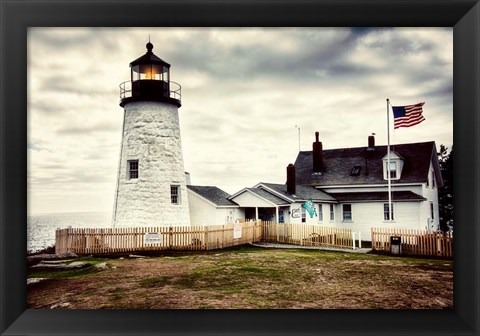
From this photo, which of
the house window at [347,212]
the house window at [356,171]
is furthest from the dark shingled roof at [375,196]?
the house window at [356,171]

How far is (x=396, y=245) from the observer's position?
11055 millimetres

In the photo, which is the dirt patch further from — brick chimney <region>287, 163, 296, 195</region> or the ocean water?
brick chimney <region>287, 163, 296, 195</region>

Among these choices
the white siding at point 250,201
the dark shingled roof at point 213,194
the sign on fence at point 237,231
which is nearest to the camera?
the sign on fence at point 237,231

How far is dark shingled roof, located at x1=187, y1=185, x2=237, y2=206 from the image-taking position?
13789mm

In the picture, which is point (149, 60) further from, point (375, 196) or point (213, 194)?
point (375, 196)

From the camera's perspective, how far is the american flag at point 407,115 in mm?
9664

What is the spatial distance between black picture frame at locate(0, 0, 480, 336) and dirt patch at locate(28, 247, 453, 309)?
35.1 inches

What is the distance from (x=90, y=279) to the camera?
8.02 m

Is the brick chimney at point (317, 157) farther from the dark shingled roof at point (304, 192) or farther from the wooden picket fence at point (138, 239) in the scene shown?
the wooden picket fence at point (138, 239)

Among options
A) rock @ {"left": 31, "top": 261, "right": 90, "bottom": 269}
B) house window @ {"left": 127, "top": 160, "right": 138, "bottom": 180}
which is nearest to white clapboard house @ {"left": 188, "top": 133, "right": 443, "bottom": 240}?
house window @ {"left": 127, "top": 160, "right": 138, "bottom": 180}

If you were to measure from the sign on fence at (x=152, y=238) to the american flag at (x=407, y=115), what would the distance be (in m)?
6.71
